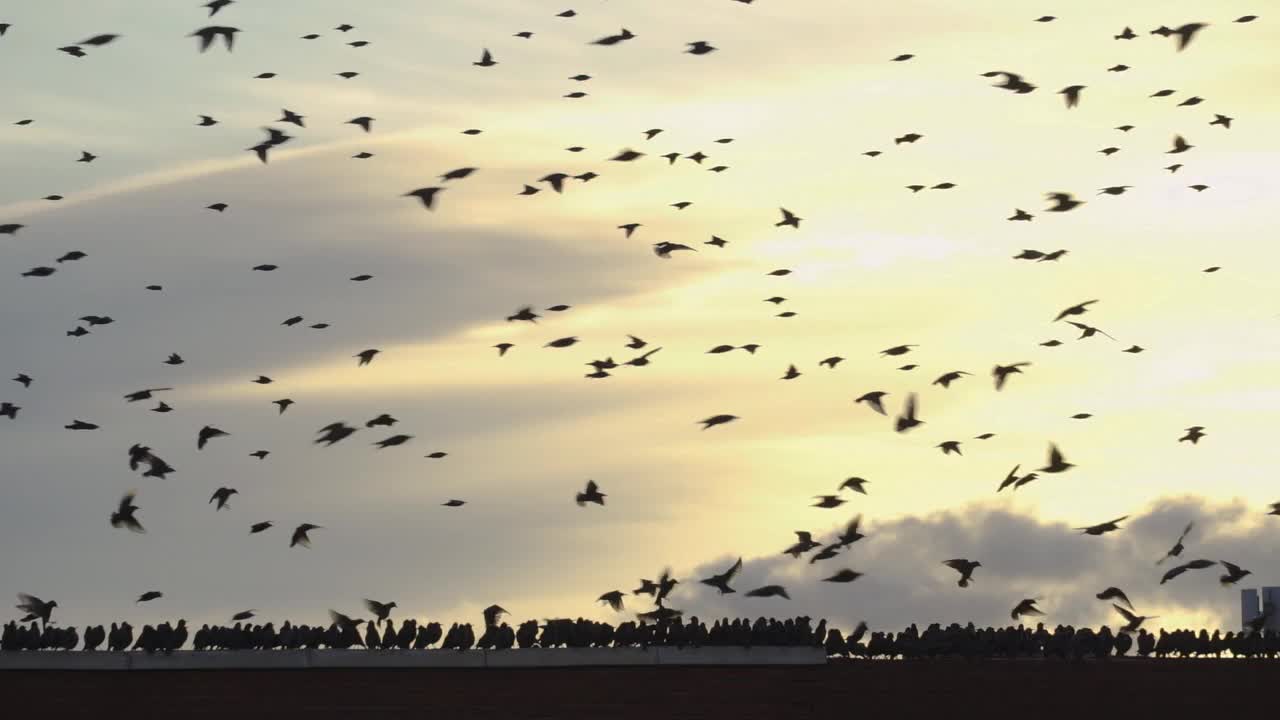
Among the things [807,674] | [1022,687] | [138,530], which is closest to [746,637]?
[807,674]

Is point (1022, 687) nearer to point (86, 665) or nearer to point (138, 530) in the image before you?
point (138, 530)

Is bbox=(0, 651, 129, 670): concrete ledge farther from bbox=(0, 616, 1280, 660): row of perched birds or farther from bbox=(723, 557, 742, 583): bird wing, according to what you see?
bbox=(723, 557, 742, 583): bird wing

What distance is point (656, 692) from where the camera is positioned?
59.3 metres

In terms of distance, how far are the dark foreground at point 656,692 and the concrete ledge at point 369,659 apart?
17.9 ft

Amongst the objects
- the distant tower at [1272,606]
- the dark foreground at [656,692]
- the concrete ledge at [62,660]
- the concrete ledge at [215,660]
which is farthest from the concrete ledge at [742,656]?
the distant tower at [1272,606]

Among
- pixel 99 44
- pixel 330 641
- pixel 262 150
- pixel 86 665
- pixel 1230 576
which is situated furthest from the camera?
pixel 330 641

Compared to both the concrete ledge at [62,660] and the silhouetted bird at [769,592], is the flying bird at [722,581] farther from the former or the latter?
the concrete ledge at [62,660]

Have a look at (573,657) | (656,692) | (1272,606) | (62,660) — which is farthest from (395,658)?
(1272,606)

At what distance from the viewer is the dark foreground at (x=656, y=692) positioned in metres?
50.2

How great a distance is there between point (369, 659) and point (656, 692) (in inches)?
1044

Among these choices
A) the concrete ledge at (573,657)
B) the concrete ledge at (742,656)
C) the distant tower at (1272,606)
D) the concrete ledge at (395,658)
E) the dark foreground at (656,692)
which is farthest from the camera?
the distant tower at (1272,606)

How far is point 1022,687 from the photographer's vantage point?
63.2 metres

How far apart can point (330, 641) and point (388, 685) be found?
25476mm

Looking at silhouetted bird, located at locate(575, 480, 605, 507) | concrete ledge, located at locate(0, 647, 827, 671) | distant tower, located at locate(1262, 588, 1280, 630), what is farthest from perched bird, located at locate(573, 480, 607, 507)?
distant tower, located at locate(1262, 588, 1280, 630)
